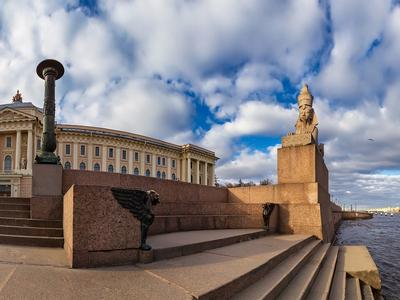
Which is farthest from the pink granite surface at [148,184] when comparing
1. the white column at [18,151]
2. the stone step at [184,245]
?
the white column at [18,151]

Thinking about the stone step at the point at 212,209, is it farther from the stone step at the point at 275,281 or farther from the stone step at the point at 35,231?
the stone step at the point at 275,281

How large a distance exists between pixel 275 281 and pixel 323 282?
6.02 ft

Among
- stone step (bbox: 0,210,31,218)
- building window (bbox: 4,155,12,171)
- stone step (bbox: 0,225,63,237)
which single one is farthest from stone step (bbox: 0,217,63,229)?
building window (bbox: 4,155,12,171)

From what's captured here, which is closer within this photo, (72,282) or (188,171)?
(72,282)

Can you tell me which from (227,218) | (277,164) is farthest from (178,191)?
(277,164)

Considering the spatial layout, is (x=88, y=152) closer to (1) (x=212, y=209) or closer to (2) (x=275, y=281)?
(1) (x=212, y=209)

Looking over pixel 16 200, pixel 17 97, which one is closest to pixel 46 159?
pixel 16 200

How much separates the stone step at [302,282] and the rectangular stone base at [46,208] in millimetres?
5293

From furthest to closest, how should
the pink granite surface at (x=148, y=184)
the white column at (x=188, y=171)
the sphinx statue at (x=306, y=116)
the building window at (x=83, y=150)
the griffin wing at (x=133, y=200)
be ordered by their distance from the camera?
the white column at (x=188, y=171), the building window at (x=83, y=150), the sphinx statue at (x=306, y=116), the pink granite surface at (x=148, y=184), the griffin wing at (x=133, y=200)

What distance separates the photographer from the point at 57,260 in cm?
479

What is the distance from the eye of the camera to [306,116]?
13.9 m

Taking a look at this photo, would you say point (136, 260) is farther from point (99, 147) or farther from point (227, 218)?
point (99, 147)

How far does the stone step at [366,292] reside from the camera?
6668 mm

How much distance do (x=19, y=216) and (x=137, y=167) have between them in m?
75.1
